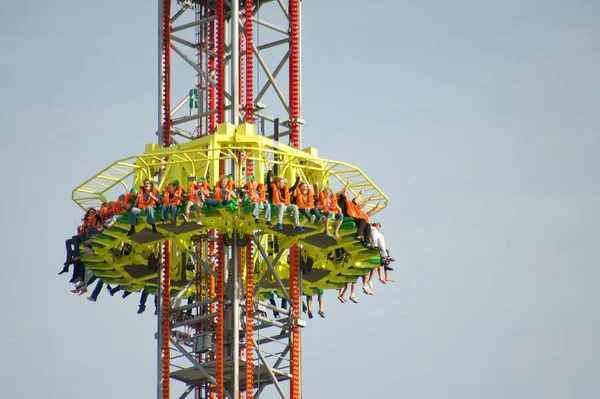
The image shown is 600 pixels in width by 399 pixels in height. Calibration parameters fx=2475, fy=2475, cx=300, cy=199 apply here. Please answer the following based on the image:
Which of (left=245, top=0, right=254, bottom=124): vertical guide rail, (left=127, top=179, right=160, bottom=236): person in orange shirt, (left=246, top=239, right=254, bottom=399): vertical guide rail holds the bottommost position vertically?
(left=246, top=239, right=254, bottom=399): vertical guide rail

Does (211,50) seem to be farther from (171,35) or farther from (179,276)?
(179,276)

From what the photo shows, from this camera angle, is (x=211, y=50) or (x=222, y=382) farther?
(x=211, y=50)

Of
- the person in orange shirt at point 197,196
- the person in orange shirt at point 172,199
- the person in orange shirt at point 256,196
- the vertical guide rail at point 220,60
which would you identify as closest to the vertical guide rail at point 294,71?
the vertical guide rail at point 220,60

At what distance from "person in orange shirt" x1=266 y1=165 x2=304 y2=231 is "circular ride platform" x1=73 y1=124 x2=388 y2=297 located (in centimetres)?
33

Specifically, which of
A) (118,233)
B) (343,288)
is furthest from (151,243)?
(343,288)

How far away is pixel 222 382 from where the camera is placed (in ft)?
320

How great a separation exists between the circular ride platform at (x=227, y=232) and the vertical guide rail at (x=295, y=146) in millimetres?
781

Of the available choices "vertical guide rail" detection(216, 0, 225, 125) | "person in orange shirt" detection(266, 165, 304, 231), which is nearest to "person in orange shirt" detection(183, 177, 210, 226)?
"person in orange shirt" detection(266, 165, 304, 231)

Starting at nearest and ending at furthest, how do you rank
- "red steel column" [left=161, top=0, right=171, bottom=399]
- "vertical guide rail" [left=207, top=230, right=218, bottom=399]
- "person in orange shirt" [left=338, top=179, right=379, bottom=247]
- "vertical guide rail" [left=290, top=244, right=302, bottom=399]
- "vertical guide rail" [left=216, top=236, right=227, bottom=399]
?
"person in orange shirt" [left=338, top=179, right=379, bottom=247]
"vertical guide rail" [left=216, top=236, right=227, bottom=399]
"red steel column" [left=161, top=0, right=171, bottom=399]
"vertical guide rail" [left=290, top=244, right=302, bottom=399]
"vertical guide rail" [left=207, top=230, right=218, bottom=399]

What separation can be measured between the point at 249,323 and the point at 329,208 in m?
5.88

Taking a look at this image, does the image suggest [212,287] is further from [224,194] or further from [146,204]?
[224,194]

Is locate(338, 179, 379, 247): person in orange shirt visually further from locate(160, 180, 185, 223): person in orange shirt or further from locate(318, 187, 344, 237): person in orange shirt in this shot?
locate(160, 180, 185, 223): person in orange shirt

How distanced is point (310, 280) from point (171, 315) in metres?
6.28

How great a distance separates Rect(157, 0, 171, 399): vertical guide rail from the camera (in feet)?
325
